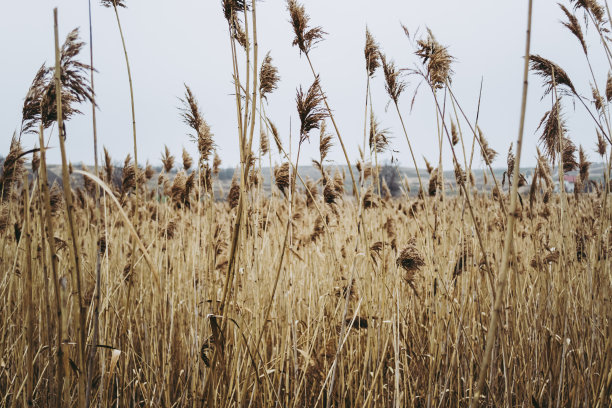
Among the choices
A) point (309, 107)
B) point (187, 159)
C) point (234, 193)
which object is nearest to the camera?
point (309, 107)

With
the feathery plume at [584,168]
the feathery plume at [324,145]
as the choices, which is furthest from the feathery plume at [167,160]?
the feathery plume at [584,168]

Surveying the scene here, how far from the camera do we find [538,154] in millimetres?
3141

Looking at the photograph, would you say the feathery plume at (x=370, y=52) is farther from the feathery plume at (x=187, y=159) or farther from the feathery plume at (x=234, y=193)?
the feathery plume at (x=187, y=159)

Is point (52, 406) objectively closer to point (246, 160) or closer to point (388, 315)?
point (246, 160)

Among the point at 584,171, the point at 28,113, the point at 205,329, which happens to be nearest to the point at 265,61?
the point at 28,113

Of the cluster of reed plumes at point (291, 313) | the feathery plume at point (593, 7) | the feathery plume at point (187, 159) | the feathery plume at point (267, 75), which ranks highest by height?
the feathery plume at point (593, 7)

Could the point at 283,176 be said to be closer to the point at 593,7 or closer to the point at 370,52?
the point at 370,52

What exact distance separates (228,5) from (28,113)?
42.3 inches

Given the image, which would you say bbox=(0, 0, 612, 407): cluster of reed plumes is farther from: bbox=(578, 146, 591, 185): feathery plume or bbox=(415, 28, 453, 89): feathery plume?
bbox=(578, 146, 591, 185): feathery plume

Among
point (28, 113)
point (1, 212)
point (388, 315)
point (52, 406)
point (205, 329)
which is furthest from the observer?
point (1, 212)

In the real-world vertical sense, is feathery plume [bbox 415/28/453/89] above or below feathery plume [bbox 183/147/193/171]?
above

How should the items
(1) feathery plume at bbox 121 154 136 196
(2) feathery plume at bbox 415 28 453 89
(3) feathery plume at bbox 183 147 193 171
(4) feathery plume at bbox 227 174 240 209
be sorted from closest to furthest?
1. (2) feathery plume at bbox 415 28 453 89
2. (1) feathery plume at bbox 121 154 136 196
3. (4) feathery plume at bbox 227 174 240 209
4. (3) feathery plume at bbox 183 147 193 171

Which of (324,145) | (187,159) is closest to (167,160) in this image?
(187,159)

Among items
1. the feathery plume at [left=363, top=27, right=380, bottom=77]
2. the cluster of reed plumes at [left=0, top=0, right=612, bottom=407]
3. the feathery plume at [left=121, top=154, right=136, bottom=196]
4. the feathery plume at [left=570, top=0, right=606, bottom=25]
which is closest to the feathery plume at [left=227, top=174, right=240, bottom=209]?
the cluster of reed plumes at [left=0, top=0, right=612, bottom=407]
